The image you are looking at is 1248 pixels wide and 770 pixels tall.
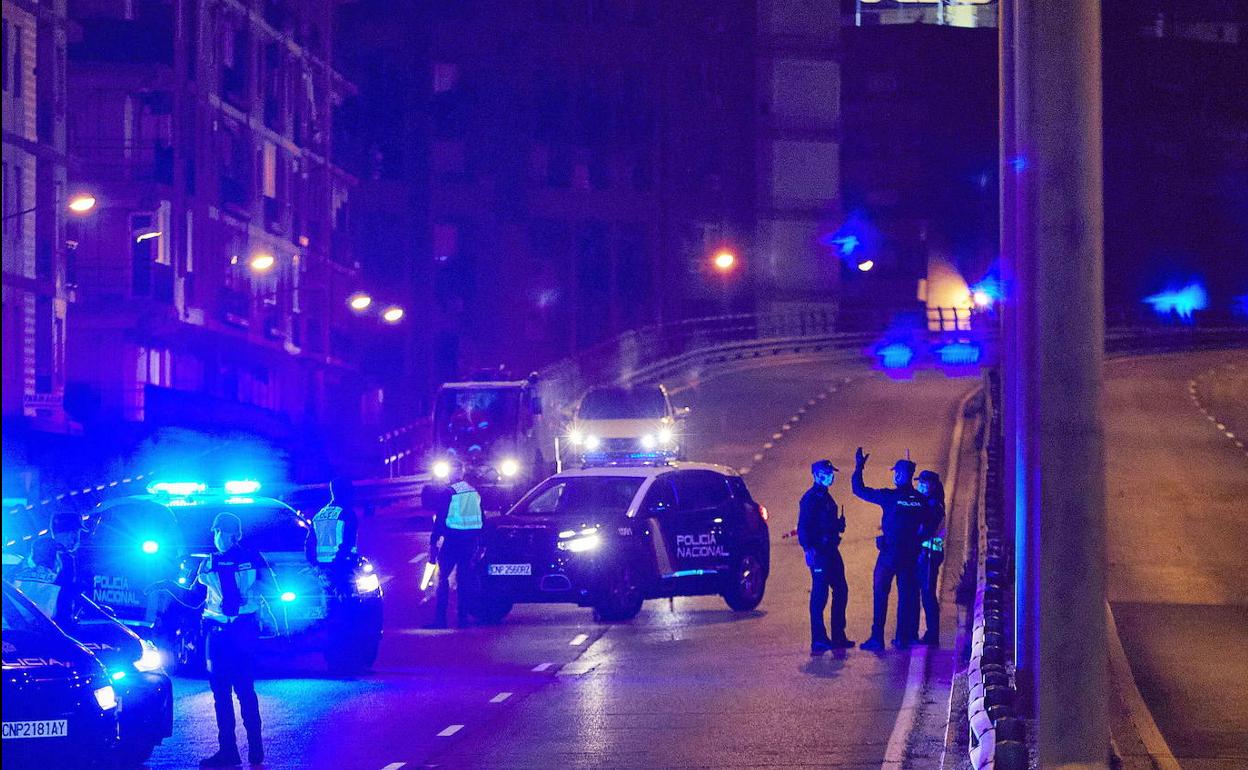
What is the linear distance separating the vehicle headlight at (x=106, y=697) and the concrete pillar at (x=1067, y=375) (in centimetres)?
535

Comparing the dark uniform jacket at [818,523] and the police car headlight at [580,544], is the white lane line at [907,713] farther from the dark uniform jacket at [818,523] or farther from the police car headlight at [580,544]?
the police car headlight at [580,544]

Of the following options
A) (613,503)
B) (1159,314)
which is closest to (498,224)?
(1159,314)

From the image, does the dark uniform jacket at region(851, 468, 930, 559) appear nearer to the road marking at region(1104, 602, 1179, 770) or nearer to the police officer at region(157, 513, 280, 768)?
the road marking at region(1104, 602, 1179, 770)

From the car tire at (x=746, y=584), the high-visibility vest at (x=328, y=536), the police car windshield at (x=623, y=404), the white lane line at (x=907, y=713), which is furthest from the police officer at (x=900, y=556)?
the police car windshield at (x=623, y=404)

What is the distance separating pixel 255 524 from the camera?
58.2 feet

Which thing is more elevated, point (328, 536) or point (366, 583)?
point (328, 536)

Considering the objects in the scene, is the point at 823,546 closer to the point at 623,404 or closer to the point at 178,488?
the point at 178,488

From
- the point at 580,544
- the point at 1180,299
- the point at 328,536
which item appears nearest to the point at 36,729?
the point at 328,536

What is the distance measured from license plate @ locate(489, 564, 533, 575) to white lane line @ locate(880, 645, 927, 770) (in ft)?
14.3

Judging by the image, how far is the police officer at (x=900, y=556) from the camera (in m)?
19.8

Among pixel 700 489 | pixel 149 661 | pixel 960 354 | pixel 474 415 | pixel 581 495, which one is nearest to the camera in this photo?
pixel 149 661

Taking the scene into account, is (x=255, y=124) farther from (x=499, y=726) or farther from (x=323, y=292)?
(x=499, y=726)

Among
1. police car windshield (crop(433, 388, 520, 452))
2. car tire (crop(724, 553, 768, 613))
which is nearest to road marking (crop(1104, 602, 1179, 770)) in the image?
car tire (crop(724, 553, 768, 613))

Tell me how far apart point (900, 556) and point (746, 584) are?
143 inches
